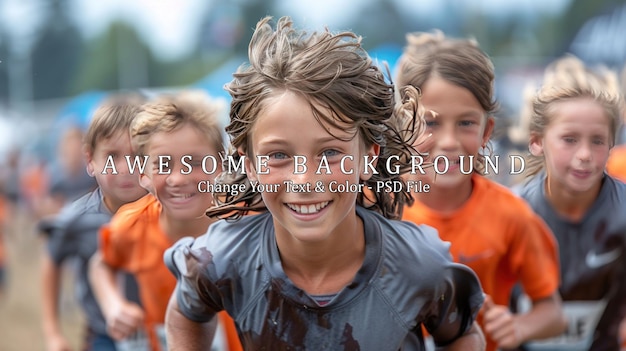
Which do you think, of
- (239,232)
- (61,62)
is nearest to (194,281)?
(239,232)

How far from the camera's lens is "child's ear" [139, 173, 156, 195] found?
5.62ft

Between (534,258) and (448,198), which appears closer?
(448,198)

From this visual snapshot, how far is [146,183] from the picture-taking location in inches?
67.7

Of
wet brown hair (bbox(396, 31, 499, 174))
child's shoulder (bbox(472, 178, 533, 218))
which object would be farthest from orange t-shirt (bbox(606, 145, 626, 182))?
wet brown hair (bbox(396, 31, 499, 174))

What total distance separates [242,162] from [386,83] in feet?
1.01

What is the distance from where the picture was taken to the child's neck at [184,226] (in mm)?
1917

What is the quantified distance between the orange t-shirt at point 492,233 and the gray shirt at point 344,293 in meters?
0.54

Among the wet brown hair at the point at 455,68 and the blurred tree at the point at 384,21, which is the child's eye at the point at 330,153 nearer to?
the wet brown hair at the point at 455,68

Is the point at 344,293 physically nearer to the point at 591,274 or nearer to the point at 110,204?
the point at 110,204

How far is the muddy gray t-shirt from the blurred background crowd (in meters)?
4.08

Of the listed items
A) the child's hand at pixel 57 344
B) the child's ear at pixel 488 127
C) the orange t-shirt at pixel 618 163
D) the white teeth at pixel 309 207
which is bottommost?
the child's hand at pixel 57 344

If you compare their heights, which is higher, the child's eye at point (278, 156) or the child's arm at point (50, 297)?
the child's eye at point (278, 156)

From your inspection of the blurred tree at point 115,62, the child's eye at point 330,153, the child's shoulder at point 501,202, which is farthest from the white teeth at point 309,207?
the blurred tree at point 115,62

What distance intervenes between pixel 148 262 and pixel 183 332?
91cm
